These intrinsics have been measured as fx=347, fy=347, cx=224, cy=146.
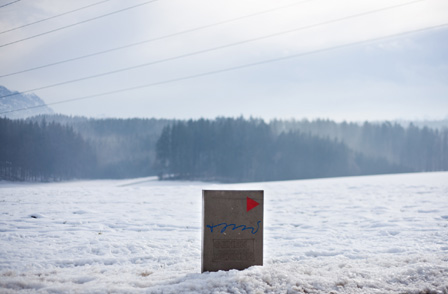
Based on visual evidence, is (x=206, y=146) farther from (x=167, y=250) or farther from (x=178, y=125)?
(x=167, y=250)

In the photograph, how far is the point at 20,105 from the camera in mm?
16062

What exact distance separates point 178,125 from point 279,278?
2028 inches

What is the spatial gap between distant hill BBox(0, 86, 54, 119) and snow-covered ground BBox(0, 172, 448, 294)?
4312 mm

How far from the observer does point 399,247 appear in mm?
7078

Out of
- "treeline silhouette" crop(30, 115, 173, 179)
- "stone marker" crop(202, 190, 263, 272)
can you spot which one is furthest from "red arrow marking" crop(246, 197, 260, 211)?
"treeline silhouette" crop(30, 115, 173, 179)

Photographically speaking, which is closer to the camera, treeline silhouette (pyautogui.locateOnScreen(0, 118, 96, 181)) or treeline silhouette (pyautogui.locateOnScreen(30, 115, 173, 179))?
treeline silhouette (pyautogui.locateOnScreen(0, 118, 96, 181))

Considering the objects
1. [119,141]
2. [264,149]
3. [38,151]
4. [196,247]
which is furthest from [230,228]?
[264,149]

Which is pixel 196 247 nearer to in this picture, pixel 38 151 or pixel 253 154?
pixel 38 151

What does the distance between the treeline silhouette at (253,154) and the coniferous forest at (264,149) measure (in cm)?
15

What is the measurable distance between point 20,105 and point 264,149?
47.8 metres

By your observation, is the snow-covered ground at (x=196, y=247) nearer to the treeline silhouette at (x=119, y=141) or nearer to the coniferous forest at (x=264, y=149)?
the treeline silhouette at (x=119, y=141)

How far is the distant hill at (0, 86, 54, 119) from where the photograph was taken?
1524 cm

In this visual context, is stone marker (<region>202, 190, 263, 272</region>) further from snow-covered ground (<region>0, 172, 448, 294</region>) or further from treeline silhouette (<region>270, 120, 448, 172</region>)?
treeline silhouette (<region>270, 120, 448, 172</region>)

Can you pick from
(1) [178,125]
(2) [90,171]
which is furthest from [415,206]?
(1) [178,125]
